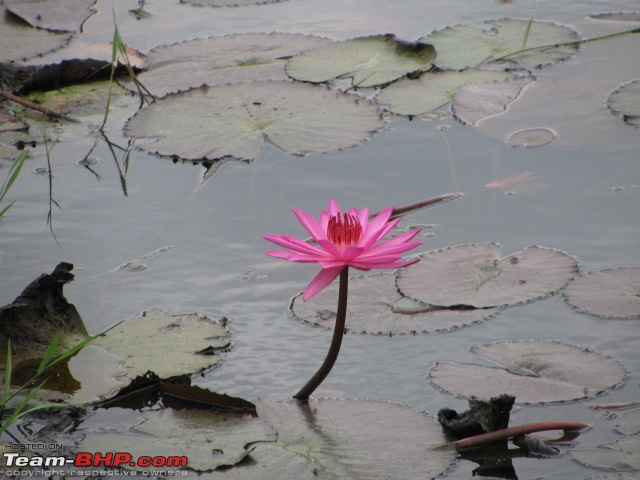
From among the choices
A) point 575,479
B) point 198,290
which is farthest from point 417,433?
point 198,290

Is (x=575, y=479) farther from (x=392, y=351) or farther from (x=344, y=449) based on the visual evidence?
(x=392, y=351)

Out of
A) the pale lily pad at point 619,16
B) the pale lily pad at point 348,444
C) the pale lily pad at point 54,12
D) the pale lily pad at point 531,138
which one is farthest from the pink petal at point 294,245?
the pale lily pad at point 54,12

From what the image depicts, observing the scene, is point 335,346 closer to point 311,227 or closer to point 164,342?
point 311,227

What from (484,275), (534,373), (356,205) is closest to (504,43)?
(356,205)

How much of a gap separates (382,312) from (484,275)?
0.32m

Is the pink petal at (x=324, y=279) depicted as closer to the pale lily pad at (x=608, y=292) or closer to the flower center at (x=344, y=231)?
the flower center at (x=344, y=231)

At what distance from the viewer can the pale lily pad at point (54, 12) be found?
439 centimetres

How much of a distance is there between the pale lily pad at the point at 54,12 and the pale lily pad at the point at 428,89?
181 centimetres

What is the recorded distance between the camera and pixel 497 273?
2.37 metres

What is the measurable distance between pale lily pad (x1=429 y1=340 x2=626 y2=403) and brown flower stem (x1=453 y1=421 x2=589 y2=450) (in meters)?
0.11

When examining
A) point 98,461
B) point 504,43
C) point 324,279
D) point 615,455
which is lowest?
point 98,461

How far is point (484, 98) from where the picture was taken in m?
3.37

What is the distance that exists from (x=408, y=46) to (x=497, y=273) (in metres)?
1.72

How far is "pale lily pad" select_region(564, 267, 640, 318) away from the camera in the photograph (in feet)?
7.16
